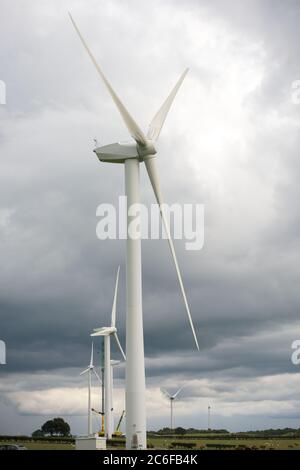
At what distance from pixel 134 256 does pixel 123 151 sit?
11707 mm

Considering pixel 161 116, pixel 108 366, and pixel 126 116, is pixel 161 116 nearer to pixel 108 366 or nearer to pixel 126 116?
pixel 126 116

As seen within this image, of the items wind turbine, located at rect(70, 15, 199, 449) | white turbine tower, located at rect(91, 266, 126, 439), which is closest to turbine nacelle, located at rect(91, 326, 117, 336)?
white turbine tower, located at rect(91, 266, 126, 439)

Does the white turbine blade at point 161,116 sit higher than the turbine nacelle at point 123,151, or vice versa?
the white turbine blade at point 161,116

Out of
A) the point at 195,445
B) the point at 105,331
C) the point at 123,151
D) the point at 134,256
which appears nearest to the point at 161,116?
the point at 123,151

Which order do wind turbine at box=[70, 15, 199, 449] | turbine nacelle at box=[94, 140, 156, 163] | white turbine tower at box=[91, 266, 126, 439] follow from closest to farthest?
1. wind turbine at box=[70, 15, 199, 449]
2. turbine nacelle at box=[94, 140, 156, 163]
3. white turbine tower at box=[91, 266, 126, 439]

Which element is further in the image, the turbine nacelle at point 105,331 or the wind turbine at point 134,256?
the turbine nacelle at point 105,331

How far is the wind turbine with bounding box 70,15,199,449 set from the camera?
60.4 metres

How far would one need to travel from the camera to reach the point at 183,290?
209 ft

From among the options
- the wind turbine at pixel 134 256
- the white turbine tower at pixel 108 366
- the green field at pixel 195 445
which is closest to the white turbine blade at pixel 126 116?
the wind turbine at pixel 134 256

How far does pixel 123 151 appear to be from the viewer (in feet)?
223

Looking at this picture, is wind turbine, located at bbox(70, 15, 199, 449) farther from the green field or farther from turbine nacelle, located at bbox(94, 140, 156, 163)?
the green field

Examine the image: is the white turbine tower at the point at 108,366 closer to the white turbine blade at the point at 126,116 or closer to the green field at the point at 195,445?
the green field at the point at 195,445

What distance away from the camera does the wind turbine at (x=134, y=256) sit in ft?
198

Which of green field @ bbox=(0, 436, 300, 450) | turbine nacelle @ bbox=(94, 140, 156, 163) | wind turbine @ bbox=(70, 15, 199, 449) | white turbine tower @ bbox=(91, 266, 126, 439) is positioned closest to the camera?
wind turbine @ bbox=(70, 15, 199, 449)
